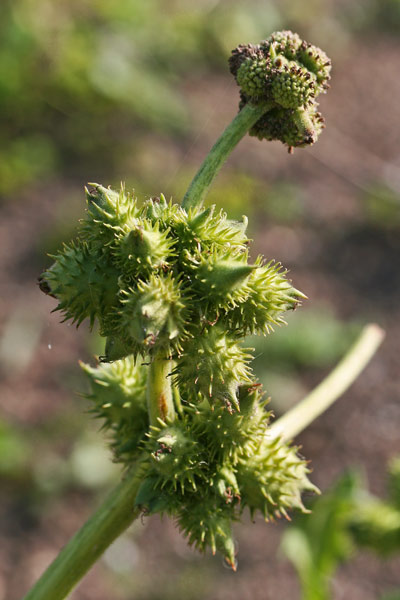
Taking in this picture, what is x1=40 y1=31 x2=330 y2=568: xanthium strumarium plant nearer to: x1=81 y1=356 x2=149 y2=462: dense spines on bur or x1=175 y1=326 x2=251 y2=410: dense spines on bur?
x1=175 y1=326 x2=251 y2=410: dense spines on bur

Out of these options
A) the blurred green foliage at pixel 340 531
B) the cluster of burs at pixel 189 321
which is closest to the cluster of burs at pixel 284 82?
the cluster of burs at pixel 189 321

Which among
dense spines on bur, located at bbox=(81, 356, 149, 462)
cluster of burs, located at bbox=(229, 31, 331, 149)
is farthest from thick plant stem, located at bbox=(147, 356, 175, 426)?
cluster of burs, located at bbox=(229, 31, 331, 149)

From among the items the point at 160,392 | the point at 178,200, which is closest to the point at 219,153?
the point at 160,392

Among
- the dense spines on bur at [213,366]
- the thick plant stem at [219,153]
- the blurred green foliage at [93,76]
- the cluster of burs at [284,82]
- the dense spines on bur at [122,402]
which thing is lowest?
the dense spines on bur at [122,402]

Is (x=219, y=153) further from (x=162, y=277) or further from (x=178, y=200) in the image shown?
(x=178, y=200)

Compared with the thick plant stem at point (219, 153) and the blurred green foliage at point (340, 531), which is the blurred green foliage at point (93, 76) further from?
the thick plant stem at point (219, 153)

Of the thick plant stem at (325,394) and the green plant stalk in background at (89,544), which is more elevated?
the thick plant stem at (325,394)

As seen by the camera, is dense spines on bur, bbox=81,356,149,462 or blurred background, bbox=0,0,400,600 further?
blurred background, bbox=0,0,400,600
